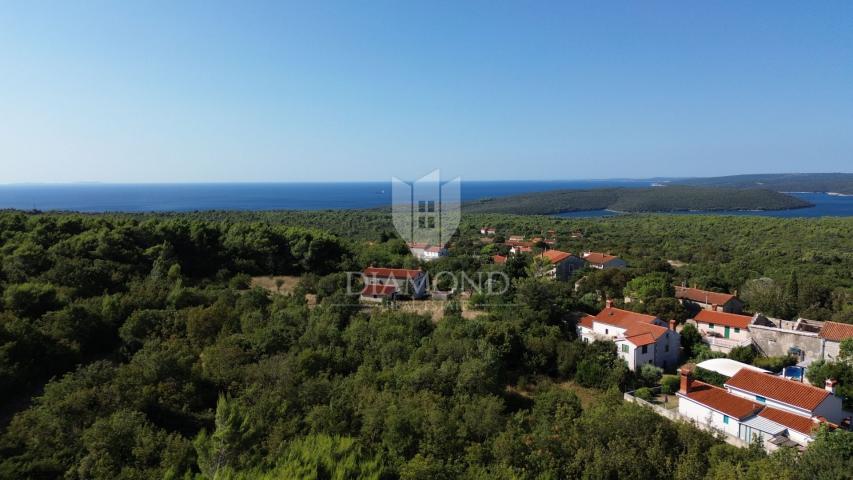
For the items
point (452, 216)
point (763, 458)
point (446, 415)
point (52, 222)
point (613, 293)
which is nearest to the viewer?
point (763, 458)

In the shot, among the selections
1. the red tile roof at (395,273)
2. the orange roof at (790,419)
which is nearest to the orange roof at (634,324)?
the orange roof at (790,419)

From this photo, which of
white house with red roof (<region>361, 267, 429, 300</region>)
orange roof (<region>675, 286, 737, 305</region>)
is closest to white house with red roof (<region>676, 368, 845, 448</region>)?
orange roof (<region>675, 286, 737, 305</region>)

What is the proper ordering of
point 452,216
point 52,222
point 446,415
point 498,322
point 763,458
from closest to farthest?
1. point 763,458
2. point 446,415
3. point 498,322
4. point 52,222
5. point 452,216

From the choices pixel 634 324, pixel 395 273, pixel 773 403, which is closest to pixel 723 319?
pixel 634 324

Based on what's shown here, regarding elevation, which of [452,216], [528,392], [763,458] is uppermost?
[452,216]

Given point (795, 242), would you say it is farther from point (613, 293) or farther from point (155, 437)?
point (155, 437)

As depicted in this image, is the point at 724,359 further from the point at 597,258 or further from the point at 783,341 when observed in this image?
the point at 597,258

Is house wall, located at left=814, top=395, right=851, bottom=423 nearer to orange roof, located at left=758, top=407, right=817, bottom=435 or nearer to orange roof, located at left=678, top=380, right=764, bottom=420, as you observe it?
orange roof, located at left=758, top=407, right=817, bottom=435

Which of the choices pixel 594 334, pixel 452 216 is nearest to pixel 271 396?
pixel 594 334

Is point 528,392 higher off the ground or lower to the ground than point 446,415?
lower
